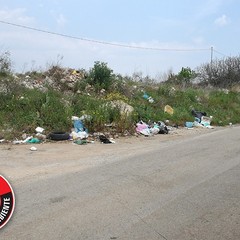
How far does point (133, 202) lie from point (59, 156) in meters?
3.61

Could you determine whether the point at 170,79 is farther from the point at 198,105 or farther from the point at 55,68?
the point at 55,68

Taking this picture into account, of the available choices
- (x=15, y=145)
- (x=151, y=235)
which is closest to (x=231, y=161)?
(x=151, y=235)

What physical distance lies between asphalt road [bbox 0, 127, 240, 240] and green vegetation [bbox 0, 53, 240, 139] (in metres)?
4.15

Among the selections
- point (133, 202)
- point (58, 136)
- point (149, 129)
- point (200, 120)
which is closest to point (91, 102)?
point (149, 129)

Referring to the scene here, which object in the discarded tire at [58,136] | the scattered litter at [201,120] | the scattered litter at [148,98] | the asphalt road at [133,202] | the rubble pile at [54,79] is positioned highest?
the rubble pile at [54,79]

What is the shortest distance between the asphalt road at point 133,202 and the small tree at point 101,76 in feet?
31.4

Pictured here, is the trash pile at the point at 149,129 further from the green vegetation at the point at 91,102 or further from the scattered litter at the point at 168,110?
the scattered litter at the point at 168,110

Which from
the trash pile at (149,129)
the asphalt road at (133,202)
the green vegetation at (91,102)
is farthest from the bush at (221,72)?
the asphalt road at (133,202)

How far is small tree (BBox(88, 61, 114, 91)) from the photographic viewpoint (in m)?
17.2

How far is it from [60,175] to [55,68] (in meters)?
12.1

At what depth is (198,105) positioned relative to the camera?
68.4 feet

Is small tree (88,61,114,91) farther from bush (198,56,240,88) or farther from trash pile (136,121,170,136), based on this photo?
bush (198,56,240,88)

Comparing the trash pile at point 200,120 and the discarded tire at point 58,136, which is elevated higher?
the discarded tire at point 58,136

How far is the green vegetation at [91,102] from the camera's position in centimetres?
1170
